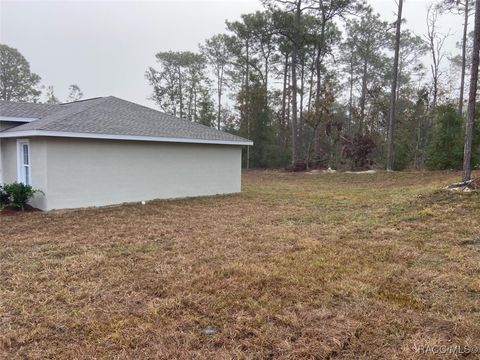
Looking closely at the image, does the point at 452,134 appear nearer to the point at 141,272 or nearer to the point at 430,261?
the point at 430,261

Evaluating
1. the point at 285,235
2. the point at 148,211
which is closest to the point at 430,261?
the point at 285,235

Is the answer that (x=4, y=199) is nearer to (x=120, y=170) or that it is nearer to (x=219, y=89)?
(x=120, y=170)

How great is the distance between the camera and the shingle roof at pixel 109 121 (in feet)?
27.1

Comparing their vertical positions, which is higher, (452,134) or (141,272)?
(452,134)

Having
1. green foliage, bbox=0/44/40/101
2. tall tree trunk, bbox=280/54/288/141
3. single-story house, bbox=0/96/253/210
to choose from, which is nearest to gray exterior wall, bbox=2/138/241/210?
single-story house, bbox=0/96/253/210

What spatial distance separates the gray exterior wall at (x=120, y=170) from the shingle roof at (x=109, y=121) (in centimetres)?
30

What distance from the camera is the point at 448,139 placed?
1446 centimetres

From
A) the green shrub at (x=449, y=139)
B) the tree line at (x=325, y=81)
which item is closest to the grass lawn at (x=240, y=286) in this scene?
the green shrub at (x=449, y=139)

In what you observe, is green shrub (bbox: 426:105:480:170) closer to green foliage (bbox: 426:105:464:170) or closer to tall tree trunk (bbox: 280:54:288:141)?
green foliage (bbox: 426:105:464:170)

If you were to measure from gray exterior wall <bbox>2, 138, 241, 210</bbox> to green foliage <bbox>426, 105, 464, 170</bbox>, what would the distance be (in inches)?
375

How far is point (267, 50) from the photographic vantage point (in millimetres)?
24469

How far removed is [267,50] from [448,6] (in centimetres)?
1258

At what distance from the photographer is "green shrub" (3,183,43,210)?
7684 millimetres

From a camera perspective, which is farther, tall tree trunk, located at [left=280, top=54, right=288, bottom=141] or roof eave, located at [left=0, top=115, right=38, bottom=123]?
tall tree trunk, located at [left=280, top=54, right=288, bottom=141]
